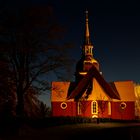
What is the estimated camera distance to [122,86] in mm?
79250

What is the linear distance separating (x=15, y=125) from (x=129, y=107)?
4676 centimetres

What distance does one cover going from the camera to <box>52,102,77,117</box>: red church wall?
7185 cm

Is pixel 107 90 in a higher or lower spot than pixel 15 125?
higher

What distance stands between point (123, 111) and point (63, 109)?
11161 mm

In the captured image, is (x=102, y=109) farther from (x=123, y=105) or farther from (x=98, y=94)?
(x=123, y=105)

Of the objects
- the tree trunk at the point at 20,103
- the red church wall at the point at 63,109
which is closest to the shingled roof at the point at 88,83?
the red church wall at the point at 63,109

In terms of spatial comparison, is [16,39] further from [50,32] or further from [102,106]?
[102,106]

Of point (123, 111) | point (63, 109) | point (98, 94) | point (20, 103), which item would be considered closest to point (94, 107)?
point (98, 94)

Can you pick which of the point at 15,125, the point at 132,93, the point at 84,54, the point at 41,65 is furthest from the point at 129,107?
the point at 15,125

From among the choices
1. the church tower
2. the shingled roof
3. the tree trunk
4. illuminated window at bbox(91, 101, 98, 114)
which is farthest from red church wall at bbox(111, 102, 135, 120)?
the tree trunk

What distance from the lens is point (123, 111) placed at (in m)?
74.8

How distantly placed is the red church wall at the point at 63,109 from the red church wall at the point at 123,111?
23.3 ft

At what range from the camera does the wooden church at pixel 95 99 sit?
6819cm

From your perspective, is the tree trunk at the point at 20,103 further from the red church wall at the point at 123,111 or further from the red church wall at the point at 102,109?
the red church wall at the point at 123,111
